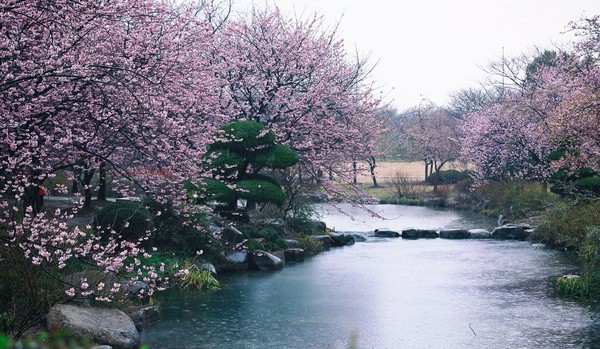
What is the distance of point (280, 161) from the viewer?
63.2ft

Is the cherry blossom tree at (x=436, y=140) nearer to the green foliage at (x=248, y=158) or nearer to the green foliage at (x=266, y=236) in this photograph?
the green foliage at (x=266, y=236)

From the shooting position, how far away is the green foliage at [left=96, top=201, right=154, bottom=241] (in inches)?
591

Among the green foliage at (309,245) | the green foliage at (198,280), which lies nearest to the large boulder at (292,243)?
the green foliage at (309,245)

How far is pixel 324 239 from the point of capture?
22797 millimetres

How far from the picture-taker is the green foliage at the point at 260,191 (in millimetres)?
19016

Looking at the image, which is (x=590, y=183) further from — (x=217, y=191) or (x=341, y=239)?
(x=217, y=191)

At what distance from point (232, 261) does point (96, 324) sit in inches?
309

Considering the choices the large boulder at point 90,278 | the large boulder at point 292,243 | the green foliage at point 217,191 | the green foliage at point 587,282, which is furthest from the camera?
the large boulder at point 292,243

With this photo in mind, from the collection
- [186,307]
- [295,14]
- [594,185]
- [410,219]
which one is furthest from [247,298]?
[410,219]

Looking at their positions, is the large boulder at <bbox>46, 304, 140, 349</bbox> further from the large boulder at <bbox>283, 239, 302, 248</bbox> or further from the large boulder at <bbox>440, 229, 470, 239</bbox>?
the large boulder at <bbox>440, 229, 470, 239</bbox>

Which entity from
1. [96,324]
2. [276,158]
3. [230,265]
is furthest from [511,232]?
[96,324]

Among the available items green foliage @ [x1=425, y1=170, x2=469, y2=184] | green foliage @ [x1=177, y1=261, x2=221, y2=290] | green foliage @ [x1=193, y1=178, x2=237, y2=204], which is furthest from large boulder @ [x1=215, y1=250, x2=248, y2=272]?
green foliage @ [x1=425, y1=170, x2=469, y2=184]

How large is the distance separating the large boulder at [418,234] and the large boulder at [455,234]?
348mm

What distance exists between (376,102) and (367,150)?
1930 millimetres
